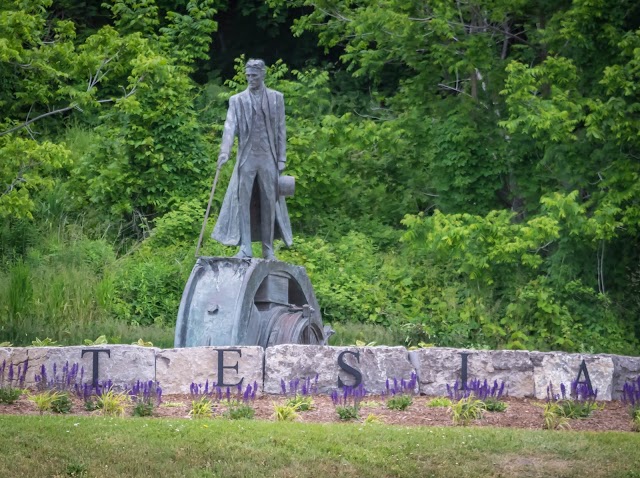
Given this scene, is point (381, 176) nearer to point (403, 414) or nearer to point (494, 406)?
point (494, 406)

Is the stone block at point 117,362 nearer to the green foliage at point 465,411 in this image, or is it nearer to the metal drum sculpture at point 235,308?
the metal drum sculpture at point 235,308

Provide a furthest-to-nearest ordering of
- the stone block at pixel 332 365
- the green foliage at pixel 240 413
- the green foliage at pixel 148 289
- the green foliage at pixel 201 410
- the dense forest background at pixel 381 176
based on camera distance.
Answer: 1. the green foliage at pixel 148 289
2. the dense forest background at pixel 381 176
3. the stone block at pixel 332 365
4. the green foliage at pixel 201 410
5. the green foliage at pixel 240 413

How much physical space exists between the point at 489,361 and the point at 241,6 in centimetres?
1515

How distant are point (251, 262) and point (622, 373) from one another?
3694mm

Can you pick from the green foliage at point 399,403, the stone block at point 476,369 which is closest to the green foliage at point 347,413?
the green foliage at point 399,403

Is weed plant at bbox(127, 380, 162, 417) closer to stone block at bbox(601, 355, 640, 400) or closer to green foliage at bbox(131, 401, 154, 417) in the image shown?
green foliage at bbox(131, 401, 154, 417)

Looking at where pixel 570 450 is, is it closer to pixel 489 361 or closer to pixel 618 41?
pixel 489 361

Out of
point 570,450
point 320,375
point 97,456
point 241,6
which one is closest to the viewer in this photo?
point 97,456

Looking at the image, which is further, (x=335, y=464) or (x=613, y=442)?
(x=613, y=442)

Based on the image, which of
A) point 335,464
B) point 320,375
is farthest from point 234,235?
point 335,464

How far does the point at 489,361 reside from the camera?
11711 millimetres

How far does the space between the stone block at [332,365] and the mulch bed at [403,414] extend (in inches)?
9.0

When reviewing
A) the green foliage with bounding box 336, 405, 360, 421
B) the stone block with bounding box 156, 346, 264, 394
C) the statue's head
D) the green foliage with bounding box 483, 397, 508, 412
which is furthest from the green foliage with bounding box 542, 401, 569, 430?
the statue's head

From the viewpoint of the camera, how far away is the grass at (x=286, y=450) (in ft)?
28.7
